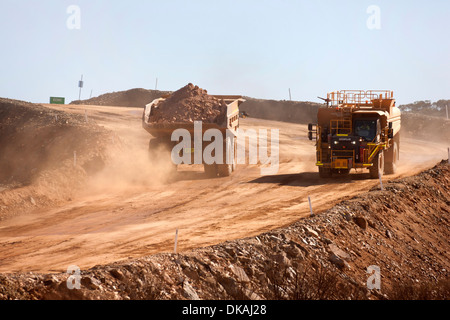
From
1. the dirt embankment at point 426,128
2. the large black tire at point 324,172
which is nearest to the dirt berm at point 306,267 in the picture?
the large black tire at point 324,172

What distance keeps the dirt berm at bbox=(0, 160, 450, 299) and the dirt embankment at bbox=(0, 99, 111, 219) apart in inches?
392

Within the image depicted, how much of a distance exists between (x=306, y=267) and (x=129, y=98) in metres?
52.3

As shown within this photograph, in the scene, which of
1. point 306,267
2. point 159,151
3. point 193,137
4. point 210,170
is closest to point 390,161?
point 210,170

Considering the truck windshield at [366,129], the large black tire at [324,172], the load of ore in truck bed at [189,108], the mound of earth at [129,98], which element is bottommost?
the large black tire at [324,172]

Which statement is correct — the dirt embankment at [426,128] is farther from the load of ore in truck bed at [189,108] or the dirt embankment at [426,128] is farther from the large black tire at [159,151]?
the large black tire at [159,151]

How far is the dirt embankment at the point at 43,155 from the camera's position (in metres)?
20.2

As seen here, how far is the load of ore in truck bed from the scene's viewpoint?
22.8 m

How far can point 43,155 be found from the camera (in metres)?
24.4

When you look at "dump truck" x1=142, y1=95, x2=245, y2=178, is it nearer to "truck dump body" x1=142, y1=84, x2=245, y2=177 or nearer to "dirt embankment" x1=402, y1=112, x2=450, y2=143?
"truck dump body" x1=142, y1=84, x2=245, y2=177

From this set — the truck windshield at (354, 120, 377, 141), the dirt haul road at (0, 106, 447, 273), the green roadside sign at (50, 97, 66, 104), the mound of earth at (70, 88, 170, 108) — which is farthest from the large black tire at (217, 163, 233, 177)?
the mound of earth at (70, 88, 170, 108)

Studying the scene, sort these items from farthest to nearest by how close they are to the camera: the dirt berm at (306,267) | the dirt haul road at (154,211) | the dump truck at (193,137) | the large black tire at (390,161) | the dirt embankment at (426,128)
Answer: the dirt embankment at (426,128) < the large black tire at (390,161) < the dump truck at (193,137) < the dirt haul road at (154,211) < the dirt berm at (306,267)

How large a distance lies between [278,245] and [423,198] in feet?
31.1

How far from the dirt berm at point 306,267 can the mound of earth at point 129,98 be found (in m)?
44.6

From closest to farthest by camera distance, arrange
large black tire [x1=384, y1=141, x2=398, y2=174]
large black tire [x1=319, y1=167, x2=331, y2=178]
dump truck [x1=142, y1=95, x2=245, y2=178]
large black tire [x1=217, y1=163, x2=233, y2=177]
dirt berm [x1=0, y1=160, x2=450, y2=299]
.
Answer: dirt berm [x1=0, y1=160, x2=450, y2=299]
dump truck [x1=142, y1=95, x2=245, y2=178]
large black tire [x1=319, y1=167, x2=331, y2=178]
large black tire [x1=217, y1=163, x2=233, y2=177]
large black tire [x1=384, y1=141, x2=398, y2=174]
